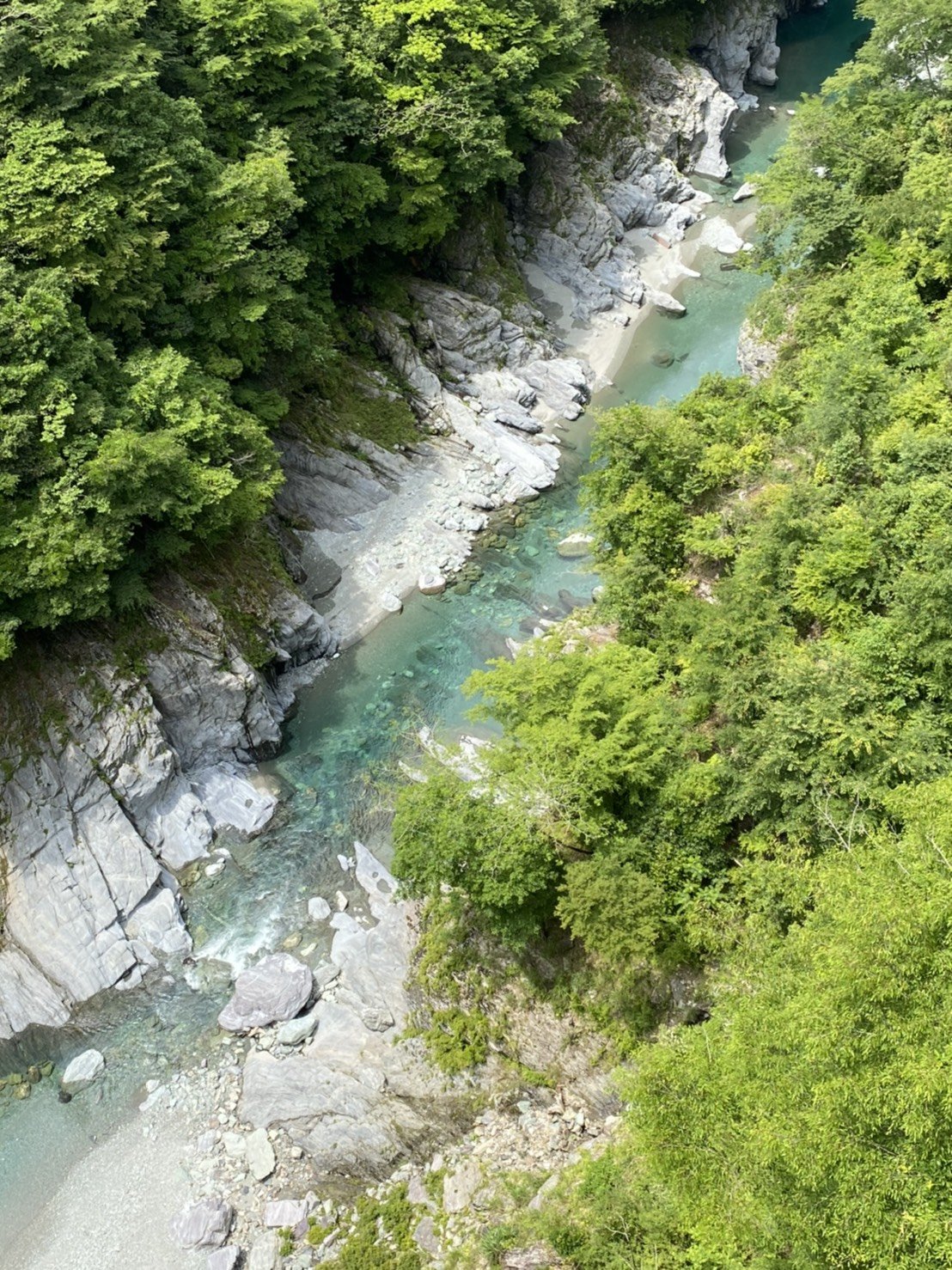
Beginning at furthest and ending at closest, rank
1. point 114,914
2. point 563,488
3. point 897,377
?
point 563,488
point 114,914
point 897,377

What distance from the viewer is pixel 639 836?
18.0 meters

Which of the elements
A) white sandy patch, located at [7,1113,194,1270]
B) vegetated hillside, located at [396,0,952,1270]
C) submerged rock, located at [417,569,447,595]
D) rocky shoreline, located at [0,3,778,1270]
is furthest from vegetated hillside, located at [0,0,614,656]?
white sandy patch, located at [7,1113,194,1270]

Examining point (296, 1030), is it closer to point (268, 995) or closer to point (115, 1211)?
point (268, 995)

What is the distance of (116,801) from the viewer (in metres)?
23.3

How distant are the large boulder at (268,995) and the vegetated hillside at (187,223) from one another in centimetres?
1006

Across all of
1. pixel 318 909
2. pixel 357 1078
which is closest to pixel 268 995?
pixel 318 909

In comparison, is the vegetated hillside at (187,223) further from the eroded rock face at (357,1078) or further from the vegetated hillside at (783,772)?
the eroded rock face at (357,1078)

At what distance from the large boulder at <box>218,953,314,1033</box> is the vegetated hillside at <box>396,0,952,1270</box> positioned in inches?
171

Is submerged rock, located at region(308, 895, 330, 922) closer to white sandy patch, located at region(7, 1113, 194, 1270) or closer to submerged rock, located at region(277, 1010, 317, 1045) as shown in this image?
submerged rock, located at region(277, 1010, 317, 1045)

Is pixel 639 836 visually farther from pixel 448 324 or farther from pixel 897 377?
pixel 448 324

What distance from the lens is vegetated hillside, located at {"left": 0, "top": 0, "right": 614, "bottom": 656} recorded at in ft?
69.7

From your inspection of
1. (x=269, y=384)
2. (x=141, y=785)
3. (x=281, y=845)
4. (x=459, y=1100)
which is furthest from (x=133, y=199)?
(x=459, y=1100)

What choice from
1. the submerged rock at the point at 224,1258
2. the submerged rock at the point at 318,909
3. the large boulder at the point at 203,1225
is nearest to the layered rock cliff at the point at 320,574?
the submerged rock at the point at 318,909

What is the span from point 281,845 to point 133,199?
59.0 ft
